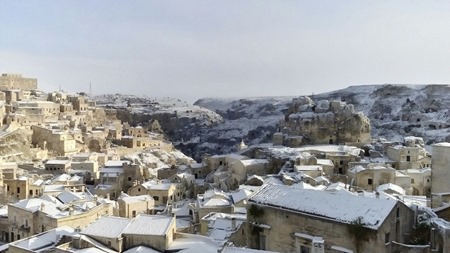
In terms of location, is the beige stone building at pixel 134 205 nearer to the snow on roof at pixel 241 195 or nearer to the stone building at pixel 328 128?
the snow on roof at pixel 241 195

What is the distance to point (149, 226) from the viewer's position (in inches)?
826

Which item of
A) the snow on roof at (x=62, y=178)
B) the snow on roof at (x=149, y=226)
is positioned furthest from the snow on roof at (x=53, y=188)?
the snow on roof at (x=149, y=226)

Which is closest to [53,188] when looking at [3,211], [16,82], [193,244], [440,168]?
[3,211]

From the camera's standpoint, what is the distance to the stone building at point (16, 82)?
94750 millimetres

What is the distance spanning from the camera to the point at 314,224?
1733cm

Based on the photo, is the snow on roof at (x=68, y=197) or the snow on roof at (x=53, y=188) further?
the snow on roof at (x=53, y=188)

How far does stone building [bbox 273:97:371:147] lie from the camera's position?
56500 mm

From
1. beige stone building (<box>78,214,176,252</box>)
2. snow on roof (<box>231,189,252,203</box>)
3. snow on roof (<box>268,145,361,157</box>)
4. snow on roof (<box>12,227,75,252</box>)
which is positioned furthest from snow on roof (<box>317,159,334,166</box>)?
snow on roof (<box>12,227,75,252</box>)

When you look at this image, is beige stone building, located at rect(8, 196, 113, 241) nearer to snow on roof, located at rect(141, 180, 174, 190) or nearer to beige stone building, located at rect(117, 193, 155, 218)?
beige stone building, located at rect(117, 193, 155, 218)

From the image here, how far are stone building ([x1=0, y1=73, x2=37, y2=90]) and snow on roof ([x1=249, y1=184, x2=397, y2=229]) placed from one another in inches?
3349

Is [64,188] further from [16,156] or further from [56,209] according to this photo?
[16,156]

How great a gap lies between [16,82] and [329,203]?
308 feet

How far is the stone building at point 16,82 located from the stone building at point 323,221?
8499 centimetres

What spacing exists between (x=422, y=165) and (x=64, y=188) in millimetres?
31954
